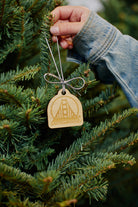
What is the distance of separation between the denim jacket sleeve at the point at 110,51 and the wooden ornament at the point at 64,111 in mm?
178

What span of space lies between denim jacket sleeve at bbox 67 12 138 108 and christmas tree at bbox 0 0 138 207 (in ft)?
0.21

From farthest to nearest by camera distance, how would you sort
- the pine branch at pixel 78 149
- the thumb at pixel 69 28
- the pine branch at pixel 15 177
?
1. the thumb at pixel 69 28
2. the pine branch at pixel 78 149
3. the pine branch at pixel 15 177

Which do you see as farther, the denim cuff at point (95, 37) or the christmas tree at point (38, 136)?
the denim cuff at point (95, 37)

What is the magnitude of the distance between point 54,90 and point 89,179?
0.28 meters

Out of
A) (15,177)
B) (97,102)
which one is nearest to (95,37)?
(97,102)

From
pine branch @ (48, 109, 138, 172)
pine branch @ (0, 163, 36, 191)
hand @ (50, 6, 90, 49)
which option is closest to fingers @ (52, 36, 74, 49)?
hand @ (50, 6, 90, 49)

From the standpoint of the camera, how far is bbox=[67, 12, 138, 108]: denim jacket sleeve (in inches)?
28.2

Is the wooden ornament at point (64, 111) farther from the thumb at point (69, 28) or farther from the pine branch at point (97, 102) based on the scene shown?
the thumb at point (69, 28)

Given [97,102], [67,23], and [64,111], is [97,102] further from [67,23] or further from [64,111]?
[67,23]

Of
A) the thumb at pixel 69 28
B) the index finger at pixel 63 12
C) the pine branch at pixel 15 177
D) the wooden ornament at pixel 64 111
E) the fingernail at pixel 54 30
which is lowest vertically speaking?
the pine branch at pixel 15 177

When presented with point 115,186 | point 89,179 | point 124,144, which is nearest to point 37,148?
point 89,179

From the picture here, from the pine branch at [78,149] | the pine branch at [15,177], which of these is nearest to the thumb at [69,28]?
the pine branch at [78,149]

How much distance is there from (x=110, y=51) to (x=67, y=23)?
18 centimetres

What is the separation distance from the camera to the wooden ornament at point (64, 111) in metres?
0.62
